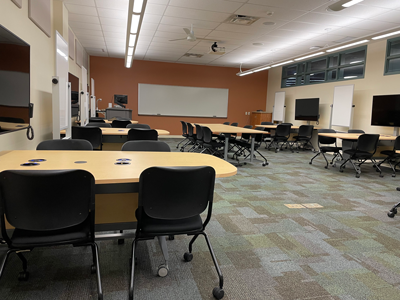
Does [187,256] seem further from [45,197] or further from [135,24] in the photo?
[135,24]

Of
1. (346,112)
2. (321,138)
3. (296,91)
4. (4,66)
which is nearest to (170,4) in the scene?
(4,66)

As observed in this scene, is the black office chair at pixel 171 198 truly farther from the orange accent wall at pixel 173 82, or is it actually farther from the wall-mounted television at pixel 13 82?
the orange accent wall at pixel 173 82

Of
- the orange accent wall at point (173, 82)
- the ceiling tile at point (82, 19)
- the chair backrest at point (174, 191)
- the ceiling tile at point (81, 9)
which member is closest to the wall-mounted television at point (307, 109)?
the orange accent wall at point (173, 82)

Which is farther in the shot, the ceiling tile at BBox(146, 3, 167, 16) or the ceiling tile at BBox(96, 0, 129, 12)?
the ceiling tile at BBox(146, 3, 167, 16)

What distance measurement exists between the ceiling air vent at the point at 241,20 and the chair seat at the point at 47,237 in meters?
5.46

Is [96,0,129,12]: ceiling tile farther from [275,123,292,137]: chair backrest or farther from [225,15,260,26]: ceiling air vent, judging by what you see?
[275,123,292,137]: chair backrest

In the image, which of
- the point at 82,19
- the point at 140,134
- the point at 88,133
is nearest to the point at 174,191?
the point at 140,134

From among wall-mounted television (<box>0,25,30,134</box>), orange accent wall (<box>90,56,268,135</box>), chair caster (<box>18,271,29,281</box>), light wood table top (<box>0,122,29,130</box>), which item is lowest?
chair caster (<box>18,271,29,281</box>)

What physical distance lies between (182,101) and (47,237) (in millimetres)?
10731

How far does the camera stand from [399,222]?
3.24 m

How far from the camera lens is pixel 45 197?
1.52 meters

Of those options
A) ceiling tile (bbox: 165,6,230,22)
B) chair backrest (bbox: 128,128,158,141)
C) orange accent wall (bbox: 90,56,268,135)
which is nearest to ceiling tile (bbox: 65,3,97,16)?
ceiling tile (bbox: 165,6,230,22)

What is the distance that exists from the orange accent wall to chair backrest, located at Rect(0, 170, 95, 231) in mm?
10368

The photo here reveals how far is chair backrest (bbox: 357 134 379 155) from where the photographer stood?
5.55 meters
